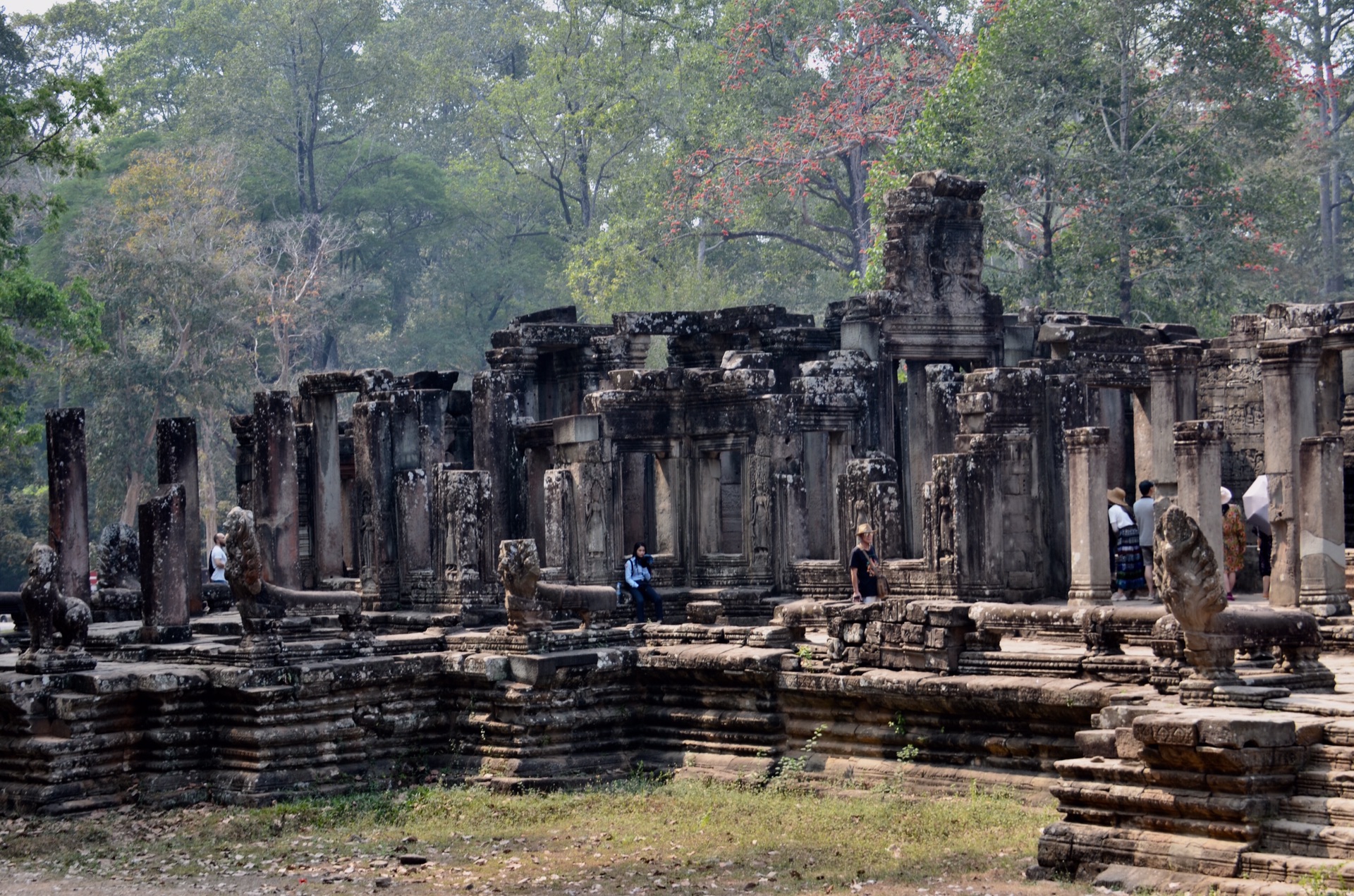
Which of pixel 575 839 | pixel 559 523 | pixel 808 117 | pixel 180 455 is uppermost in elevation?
pixel 808 117

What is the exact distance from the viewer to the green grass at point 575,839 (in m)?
10.5

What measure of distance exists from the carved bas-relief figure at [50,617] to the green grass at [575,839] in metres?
1.53

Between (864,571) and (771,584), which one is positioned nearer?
(864,571)

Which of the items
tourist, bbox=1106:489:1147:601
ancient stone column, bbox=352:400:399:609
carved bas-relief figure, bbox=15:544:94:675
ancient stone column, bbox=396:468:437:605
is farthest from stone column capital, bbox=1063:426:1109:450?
carved bas-relief figure, bbox=15:544:94:675

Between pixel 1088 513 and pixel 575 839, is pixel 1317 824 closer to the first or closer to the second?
pixel 575 839

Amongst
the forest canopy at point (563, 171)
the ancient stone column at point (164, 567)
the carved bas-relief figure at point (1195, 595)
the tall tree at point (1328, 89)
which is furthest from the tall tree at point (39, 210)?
the tall tree at point (1328, 89)

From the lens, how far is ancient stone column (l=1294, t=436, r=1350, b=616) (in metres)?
13.5

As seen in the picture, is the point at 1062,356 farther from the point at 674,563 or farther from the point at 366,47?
the point at 366,47

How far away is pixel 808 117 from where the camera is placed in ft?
112

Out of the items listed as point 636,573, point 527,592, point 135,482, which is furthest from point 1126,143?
point 135,482

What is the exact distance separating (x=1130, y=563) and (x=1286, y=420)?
1.78 m

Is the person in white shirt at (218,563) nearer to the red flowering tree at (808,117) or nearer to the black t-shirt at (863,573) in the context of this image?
the black t-shirt at (863,573)

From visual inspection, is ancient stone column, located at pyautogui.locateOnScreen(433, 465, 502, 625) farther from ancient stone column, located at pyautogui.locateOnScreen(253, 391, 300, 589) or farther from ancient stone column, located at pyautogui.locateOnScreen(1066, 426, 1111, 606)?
ancient stone column, located at pyautogui.locateOnScreen(1066, 426, 1111, 606)

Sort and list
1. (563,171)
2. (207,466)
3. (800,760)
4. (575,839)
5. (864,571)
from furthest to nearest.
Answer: (563,171)
(207,466)
(864,571)
(800,760)
(575,839)
